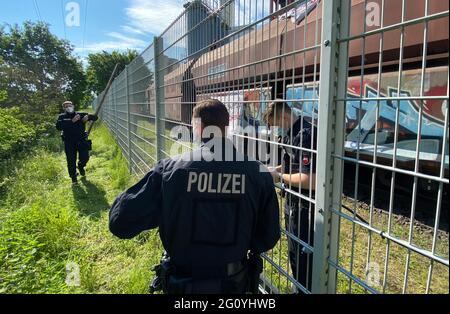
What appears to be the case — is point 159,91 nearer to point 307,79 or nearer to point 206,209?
point 307,79

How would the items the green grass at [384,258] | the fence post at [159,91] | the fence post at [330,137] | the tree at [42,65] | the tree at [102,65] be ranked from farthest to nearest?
1. the tree at [102,65]
2. the tree at [42,65]
3. the fence post at [159,91]
4. the green grass at [384,258]
5. the fence post at [330,137]

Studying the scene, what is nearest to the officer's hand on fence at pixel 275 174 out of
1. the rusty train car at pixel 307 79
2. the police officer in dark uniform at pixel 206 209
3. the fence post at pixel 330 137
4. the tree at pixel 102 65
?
the police officer in dark uniform at pixel 206 209

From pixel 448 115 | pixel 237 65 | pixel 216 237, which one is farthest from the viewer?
pixel 237 65

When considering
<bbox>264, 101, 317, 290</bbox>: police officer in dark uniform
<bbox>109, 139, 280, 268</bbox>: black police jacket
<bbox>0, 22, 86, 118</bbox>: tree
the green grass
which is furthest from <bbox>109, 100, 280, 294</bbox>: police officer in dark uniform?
<bbox>0, 22, 86, 118</bbox>: tree

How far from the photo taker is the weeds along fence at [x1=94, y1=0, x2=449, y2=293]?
1.33m

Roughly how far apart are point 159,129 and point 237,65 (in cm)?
215

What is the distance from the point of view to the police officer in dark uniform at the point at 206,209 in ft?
5.73

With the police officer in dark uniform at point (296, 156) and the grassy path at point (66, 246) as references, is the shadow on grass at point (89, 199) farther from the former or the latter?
the police officer in dark uniform at point (296, 156)

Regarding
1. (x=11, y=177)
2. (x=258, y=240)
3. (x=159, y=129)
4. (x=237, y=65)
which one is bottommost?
(x=11, y=177)

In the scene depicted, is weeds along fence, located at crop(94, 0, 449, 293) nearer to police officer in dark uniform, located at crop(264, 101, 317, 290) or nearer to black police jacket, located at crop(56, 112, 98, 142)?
police officer in dark uniform, located at crop(264, 101, 317, 290)

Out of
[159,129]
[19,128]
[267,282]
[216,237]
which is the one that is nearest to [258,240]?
[216,237]

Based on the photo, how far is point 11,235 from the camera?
385cm
